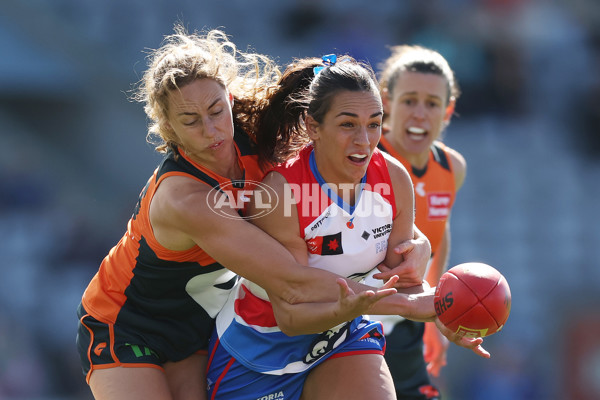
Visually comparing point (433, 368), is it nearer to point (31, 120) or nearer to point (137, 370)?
point (137, 370)

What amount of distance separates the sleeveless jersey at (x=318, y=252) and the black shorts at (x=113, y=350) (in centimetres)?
36

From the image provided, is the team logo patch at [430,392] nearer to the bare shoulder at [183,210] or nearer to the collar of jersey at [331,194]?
the collar of jersey at [331,194]

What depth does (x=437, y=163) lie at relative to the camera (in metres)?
4.99

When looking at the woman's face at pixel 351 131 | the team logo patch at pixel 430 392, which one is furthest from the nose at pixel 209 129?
the team logo patch at pixel 430 392

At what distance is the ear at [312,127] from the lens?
11.0ft

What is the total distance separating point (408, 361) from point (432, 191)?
104 centimetres

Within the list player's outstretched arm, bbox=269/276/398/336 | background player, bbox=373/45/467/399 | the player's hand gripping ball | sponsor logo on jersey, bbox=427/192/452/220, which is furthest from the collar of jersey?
sponsor logo on jersey, bbox=427/192/452/220

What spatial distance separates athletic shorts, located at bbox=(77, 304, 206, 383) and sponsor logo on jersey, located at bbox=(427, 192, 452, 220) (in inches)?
76.4

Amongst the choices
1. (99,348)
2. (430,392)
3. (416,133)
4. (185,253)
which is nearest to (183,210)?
(185,253)

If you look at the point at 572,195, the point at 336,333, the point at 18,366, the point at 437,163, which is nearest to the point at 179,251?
the point at 336,333

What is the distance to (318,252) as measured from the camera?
3.30 m

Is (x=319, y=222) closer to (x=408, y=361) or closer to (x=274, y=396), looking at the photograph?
(x=274, y=396)

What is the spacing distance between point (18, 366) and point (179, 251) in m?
6.13

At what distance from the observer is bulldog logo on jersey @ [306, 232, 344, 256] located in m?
3.29
